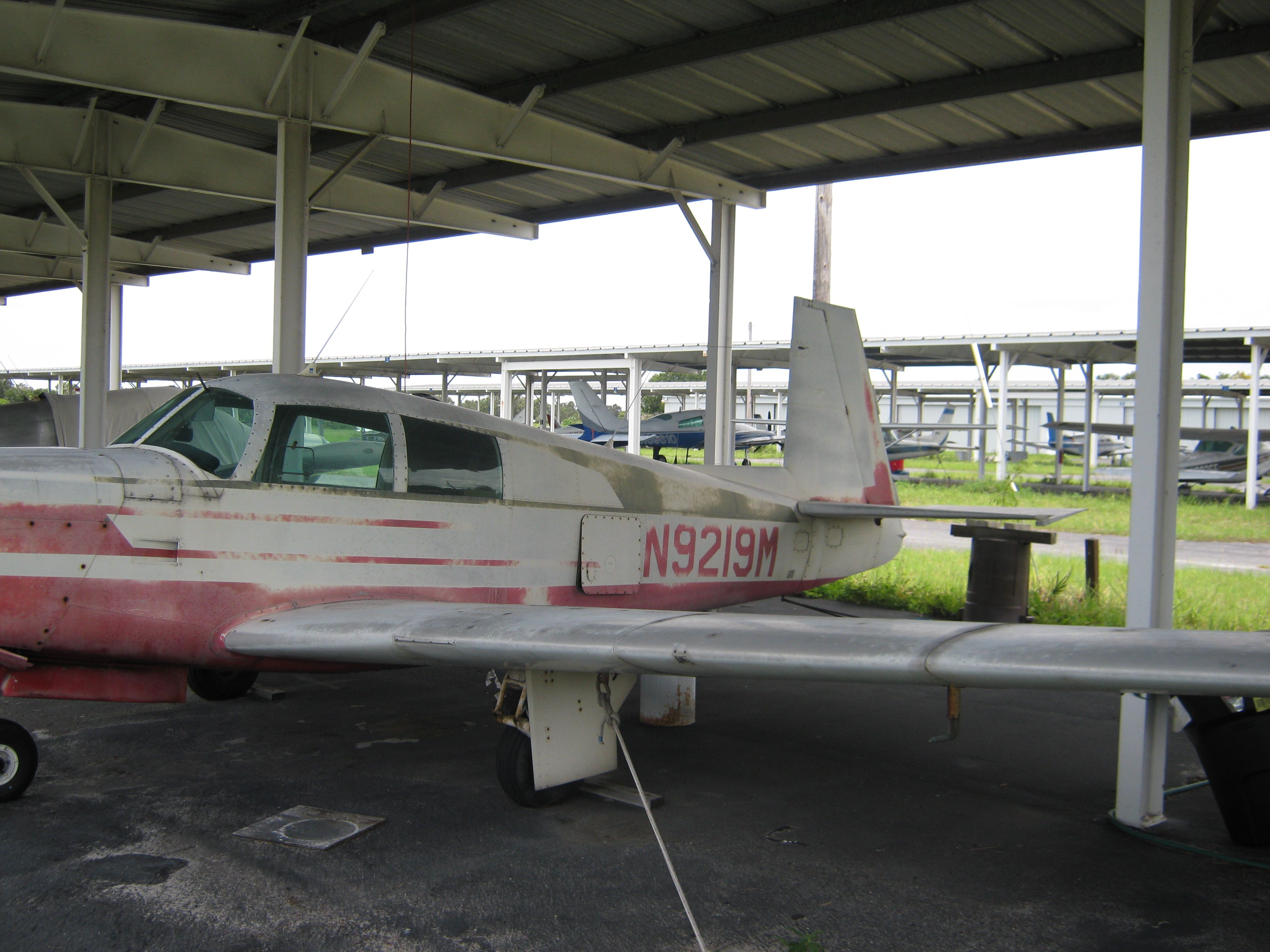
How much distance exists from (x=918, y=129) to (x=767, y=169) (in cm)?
214

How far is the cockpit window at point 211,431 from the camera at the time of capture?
4324mm

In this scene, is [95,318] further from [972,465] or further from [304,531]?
[972,465]

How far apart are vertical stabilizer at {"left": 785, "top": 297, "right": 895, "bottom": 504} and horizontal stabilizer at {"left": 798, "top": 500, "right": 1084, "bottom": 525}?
0.65 feet

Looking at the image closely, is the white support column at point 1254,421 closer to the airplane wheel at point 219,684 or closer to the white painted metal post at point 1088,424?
the white painted metal post at point 1088,424

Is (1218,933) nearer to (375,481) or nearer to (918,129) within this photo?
(375,481)

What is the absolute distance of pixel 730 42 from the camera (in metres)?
7.51

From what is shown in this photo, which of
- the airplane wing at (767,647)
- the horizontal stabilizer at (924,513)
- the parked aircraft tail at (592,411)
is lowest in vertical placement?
the airplane wing at (767,647)

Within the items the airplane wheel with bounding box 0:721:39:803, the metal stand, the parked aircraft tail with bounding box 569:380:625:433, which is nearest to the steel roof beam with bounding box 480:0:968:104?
the metal stand

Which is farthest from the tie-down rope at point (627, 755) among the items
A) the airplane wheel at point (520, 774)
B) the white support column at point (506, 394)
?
the white support column at point (506, 394)

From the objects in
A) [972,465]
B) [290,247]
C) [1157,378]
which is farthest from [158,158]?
[972,465]

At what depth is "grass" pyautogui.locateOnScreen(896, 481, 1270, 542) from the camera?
53.0 ft

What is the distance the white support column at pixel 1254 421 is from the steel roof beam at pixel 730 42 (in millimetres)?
16856

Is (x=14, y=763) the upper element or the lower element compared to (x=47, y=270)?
lower

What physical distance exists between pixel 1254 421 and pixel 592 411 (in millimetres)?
21375
